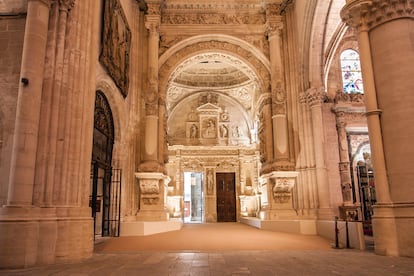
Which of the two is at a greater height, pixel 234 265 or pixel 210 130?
Answer: pixel 210 130

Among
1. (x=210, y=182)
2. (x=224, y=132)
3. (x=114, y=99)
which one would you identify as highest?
(x=224, y=132)

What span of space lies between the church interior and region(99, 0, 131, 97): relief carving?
6 centimetres

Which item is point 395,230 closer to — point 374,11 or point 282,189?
point 374,11

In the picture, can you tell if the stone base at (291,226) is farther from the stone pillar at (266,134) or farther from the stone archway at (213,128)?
the stone archway at (213,128)

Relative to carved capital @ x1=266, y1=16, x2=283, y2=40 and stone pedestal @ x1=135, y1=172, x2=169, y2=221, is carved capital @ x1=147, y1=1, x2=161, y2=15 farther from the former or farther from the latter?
stone pedestal @ x1=135, y1=172, x2=169, y2=221

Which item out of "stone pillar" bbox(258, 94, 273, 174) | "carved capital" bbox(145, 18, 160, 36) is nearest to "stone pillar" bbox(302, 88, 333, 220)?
"stone pillar" bbox(258, 94, 273, 174)

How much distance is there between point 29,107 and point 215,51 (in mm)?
9040

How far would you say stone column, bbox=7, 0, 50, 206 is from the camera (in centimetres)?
485

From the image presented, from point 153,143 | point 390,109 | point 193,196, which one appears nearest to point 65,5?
point 153,143

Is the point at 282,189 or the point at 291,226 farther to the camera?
the point at 282,189

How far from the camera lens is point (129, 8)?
37.4 feet

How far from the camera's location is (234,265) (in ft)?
15.4

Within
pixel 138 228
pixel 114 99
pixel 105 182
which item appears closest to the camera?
pixel 138 228

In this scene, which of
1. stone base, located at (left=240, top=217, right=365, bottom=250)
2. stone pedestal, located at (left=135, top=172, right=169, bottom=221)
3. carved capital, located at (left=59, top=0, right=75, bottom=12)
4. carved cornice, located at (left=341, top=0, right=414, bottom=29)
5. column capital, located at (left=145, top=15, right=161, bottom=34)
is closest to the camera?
carved capital, located at (left=59, top=0, right=75, bottom=12)
